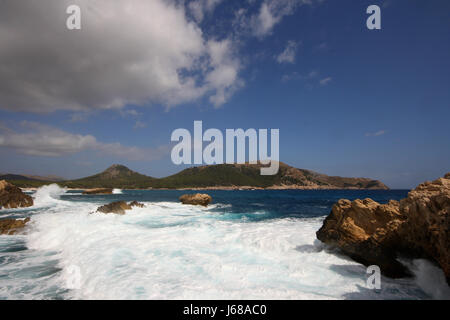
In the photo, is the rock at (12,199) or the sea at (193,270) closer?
the sea at (193,270)

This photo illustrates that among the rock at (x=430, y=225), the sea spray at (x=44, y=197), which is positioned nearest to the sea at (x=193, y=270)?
the rock at (x=430, y=225)

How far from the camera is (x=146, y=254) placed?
1063 centimetres

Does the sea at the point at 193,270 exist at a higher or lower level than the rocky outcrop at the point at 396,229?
lower

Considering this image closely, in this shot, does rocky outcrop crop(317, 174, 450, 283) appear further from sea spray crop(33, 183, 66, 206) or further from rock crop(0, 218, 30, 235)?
sea spray crop(33, 183, 66, 206)

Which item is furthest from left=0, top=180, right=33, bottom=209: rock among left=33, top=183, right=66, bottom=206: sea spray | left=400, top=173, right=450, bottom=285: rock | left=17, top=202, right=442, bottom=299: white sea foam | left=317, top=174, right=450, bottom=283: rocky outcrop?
left=400, top=173, right=450, bottom=285: rock

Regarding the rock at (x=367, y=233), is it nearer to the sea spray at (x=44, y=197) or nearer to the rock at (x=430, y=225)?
the rock at (x=430, y=225)

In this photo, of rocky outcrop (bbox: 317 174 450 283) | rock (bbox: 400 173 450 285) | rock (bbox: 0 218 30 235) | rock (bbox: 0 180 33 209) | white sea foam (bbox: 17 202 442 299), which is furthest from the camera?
rock (bbox: 0 180 33 209)

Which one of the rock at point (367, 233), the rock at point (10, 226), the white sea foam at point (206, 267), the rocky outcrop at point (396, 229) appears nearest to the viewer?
the rocky outcrop at point (396, 229)

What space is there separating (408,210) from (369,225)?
2.32m

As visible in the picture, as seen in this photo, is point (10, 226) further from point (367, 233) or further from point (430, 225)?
point (430, 225)

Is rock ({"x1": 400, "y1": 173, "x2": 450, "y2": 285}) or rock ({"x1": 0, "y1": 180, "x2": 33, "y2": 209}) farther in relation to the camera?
rock ({"x1": 0, "y1": 180, "x2": 33, "y2": 209})

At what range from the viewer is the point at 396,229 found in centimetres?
872

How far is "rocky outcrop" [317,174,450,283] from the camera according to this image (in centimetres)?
648

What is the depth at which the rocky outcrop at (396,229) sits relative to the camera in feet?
21.3
